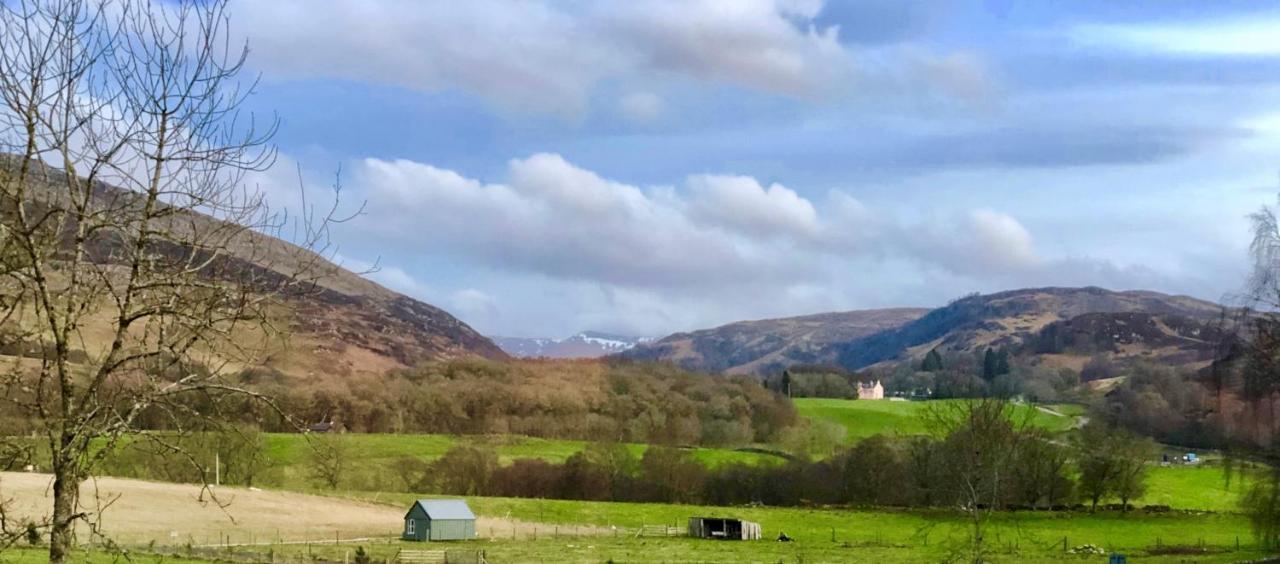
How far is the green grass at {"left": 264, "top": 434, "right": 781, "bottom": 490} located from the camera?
94.1m

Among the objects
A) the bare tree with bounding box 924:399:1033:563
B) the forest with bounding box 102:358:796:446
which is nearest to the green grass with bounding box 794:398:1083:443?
the forest with bounding box 102:358:796:446

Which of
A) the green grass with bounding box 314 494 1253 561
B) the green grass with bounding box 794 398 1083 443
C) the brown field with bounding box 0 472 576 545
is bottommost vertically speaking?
the green grass with bounding box 314 494 1253 561

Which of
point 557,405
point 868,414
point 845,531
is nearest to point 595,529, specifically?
point 845,531

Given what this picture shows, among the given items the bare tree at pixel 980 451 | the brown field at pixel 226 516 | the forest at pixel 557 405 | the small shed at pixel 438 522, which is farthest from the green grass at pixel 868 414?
the small shed at pixel 438 522

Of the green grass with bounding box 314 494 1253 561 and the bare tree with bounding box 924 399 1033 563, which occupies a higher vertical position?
the bare tree with bounding box 924 399 1033 563

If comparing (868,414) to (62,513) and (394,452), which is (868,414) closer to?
(394,452)

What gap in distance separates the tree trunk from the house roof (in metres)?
59.4

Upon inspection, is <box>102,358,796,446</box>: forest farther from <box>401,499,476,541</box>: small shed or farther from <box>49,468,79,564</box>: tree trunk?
<box>49,468,79,564</box>: tree trunk

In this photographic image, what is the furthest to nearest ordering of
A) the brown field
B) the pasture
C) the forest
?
1. the forest
2. the brown field
3. the pasture

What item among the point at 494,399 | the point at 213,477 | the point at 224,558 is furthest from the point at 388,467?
the point at 224,558

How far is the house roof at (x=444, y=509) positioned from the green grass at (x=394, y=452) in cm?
2277

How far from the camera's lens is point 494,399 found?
5620 inches

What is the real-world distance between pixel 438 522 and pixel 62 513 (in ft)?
196

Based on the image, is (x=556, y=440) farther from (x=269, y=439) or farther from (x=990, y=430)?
(x=990, y=430)
